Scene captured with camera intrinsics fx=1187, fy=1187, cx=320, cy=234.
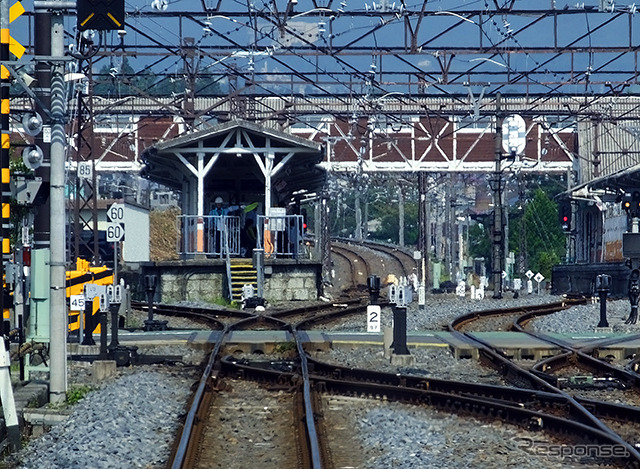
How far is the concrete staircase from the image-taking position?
3291 centimetres

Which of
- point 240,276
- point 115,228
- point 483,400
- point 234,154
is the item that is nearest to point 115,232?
point 115,228

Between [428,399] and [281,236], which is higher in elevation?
[281,236]

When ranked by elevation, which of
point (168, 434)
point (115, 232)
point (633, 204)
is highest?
point (633, 204)

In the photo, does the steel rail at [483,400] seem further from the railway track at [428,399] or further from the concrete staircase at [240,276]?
the concrete staircase at [240,276]

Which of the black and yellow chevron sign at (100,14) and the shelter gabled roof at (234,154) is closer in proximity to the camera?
the black and yellow chevron sign at (100,14)

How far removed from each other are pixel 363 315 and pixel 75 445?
60.3ft

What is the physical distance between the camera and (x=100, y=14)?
11562 millimetres

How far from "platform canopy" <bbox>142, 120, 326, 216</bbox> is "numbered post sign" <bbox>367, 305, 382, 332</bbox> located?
1440 centimetres

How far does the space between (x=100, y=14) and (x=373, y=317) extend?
9358 mm

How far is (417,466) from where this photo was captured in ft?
27.6

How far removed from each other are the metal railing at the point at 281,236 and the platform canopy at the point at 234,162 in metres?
0.55

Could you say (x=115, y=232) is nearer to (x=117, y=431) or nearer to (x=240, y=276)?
A: (x=240, y=276)

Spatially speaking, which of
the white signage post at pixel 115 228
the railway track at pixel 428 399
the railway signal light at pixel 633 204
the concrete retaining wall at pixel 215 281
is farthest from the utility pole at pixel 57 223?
the concrete retaining wall at pixel 215 281

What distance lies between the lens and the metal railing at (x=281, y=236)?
34.2 m
